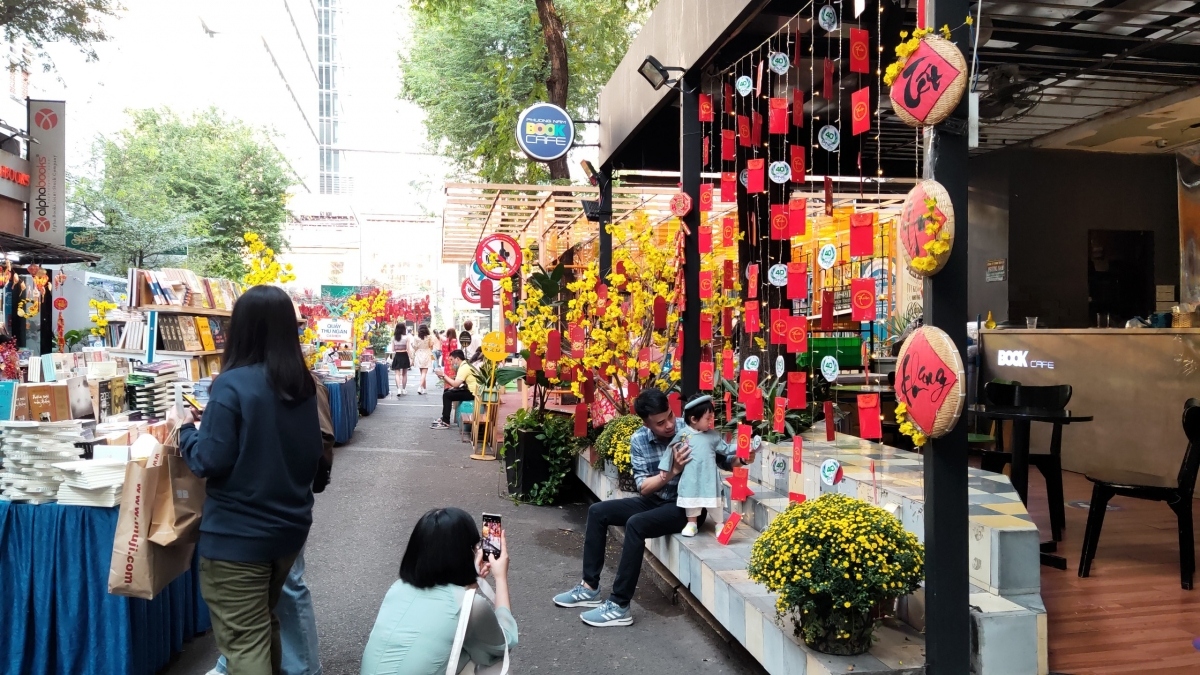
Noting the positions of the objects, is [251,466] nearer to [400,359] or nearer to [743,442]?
[743,442]

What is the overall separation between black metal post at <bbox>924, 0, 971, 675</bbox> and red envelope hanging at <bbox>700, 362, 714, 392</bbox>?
3.35m

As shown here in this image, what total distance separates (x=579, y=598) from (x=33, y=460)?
3.13 meters

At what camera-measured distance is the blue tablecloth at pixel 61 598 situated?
3.70 metres

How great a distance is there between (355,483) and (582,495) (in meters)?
2.72

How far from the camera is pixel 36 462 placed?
3846 mm

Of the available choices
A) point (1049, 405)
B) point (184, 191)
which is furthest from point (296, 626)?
point (184, 191)

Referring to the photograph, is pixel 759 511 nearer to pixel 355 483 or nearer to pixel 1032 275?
pixel 355 483

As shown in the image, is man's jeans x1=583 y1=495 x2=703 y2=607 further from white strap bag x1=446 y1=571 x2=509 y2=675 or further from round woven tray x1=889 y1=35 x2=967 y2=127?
round woven tray x1=889 y1=35 x2=967 y2=127

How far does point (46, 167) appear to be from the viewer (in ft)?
57.3

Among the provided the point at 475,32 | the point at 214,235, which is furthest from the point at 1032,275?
the point at 214,235

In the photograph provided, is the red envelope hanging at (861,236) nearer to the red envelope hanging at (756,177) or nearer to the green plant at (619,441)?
the red envelope hanging at (756,177)

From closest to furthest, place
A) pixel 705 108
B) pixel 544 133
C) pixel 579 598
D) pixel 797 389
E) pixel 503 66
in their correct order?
pixel 797 389
pixel 579 598
pixel 705 108
pixel 544 133
pixel 503 66

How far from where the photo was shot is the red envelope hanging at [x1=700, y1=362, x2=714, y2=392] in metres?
6.39

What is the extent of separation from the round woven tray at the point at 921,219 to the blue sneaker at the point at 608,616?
289 cm
